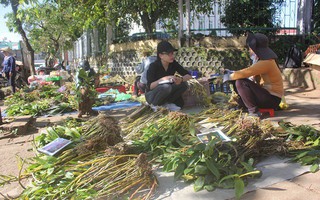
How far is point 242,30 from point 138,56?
12.9 ft

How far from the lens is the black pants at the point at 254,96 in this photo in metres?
4.35

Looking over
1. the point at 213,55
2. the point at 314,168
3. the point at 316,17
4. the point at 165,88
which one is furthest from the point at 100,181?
the point at 316,17

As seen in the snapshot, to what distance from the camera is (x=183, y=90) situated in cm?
522

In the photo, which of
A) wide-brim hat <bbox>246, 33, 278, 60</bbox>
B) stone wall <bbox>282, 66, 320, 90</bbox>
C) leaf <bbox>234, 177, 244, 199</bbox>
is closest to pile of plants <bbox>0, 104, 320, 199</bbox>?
leaf <bbox>234, 177, 244, 199</bbox>

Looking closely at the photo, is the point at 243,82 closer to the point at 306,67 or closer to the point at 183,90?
the point at 183,90

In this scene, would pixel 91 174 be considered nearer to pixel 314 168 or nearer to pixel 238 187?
pixel 238 187

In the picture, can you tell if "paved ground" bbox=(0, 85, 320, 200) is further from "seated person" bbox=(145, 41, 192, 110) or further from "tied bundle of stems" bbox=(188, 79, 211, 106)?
Result: "seated person" bbox=(145, 41, 192, 110)

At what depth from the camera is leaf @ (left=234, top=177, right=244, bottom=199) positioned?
6.69 feet

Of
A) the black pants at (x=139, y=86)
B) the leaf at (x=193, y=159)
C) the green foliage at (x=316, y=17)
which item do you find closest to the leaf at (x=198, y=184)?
the leaf at (x=193, y=159)

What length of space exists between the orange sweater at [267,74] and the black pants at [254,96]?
0.08 m

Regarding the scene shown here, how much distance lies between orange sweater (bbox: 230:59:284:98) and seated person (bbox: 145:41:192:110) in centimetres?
98

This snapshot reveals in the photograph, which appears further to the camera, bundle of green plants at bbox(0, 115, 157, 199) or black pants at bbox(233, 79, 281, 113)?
black pants at bbox(233, 79, 281, 113)

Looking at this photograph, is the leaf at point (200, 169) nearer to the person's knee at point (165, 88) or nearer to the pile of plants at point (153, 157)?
the pile of plants at point (153, 157)

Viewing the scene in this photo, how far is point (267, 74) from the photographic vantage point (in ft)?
14.5
